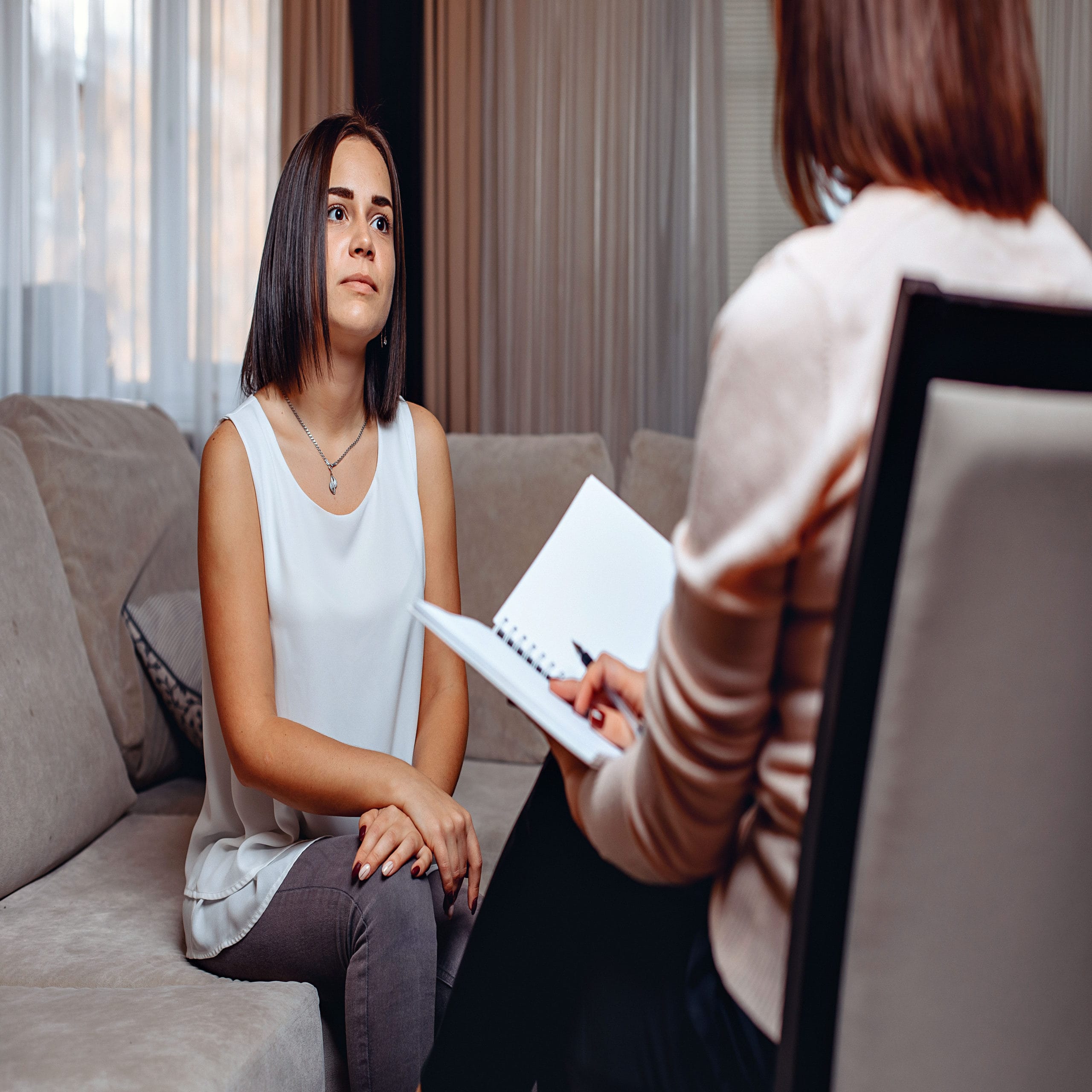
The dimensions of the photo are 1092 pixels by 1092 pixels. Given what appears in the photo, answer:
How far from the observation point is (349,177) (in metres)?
1.22

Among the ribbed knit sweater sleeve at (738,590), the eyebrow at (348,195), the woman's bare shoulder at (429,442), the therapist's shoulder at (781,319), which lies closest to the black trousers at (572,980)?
the ribbed knit sweater sleeve at (738,590)

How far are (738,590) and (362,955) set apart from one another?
646 mm

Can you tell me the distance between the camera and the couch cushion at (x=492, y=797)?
1394mm

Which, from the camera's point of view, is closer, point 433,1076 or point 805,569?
point 805,569

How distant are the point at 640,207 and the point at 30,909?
7.49 ft

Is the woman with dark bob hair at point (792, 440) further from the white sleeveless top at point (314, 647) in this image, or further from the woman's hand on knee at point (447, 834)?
the white sleeveless top at point (314, 647)

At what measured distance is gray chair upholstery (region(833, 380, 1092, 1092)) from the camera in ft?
1.39

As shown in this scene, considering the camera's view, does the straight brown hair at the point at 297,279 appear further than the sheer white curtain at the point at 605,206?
No

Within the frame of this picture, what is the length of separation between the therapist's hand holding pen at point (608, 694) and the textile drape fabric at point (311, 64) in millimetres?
2332

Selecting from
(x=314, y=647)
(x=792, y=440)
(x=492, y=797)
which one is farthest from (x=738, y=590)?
(x=492, y=797)

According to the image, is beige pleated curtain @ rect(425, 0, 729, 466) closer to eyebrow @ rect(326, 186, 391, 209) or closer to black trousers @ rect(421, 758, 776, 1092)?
eyebrow @ rect(326, 186, 391, 209)

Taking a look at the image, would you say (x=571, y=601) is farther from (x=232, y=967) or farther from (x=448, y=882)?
(x=232, y=967)

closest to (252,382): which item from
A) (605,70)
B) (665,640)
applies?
(665,640)

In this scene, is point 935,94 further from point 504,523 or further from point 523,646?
point 504,523
